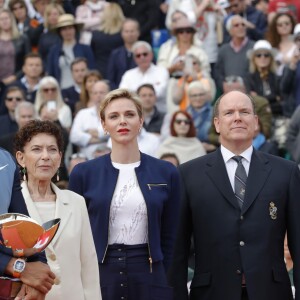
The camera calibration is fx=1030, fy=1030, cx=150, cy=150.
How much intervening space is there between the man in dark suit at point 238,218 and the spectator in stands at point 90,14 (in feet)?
35.2

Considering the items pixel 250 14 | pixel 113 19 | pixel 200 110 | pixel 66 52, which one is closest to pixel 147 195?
pixel 200 110

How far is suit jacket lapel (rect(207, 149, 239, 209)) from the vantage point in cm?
734

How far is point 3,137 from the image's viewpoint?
13852 mm

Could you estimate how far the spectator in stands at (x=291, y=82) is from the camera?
15.0m

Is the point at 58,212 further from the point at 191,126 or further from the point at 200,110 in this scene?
the point at 200,110

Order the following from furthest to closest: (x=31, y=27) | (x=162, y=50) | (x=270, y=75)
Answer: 1. (x=31, y=27)
2. (x=162, y=50)
3. (x=270, y=75)

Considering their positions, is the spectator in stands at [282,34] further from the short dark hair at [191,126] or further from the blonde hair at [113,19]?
the short dark hair at [191,126]

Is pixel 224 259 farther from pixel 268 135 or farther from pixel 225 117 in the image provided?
pixel 268 135

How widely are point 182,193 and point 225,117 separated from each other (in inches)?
25.4

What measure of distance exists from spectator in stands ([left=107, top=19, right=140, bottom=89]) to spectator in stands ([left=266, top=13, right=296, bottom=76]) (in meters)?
2.22

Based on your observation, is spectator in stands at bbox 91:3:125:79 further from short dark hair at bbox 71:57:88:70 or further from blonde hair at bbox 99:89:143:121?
blonde hair at bbox 99:89:143:121

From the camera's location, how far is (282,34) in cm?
1619

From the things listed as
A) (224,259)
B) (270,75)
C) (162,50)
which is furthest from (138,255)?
(162,50)

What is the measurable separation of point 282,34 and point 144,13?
3301 millimetres
